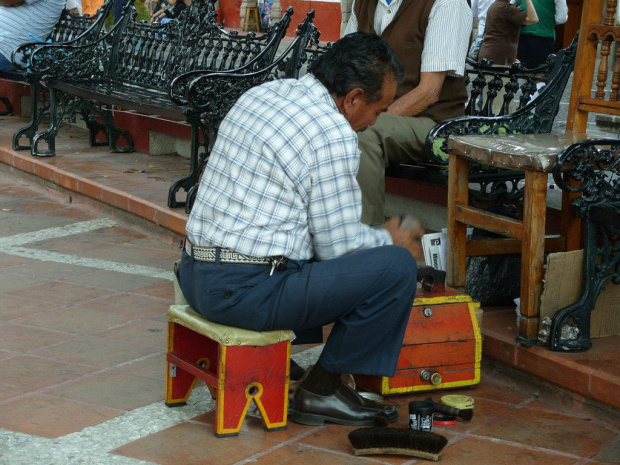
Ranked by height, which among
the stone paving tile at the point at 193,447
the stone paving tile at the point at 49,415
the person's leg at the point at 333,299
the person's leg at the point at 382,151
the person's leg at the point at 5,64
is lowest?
the stone paving tile at the point at 49,415

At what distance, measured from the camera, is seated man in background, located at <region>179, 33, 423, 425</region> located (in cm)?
326

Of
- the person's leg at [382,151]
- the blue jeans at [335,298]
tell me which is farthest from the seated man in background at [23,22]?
the blue jeans at [335,298]

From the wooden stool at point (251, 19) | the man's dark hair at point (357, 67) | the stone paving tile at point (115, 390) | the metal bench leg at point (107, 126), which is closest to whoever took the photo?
the man's dark hair at point (357, 67)

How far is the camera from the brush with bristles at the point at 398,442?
126 inches

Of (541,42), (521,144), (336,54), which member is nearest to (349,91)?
(336,54)

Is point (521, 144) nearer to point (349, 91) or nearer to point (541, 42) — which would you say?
point (349, 91)

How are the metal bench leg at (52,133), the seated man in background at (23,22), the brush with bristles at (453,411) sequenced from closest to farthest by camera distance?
the brush with bristles at (453,411), the metal bench leg at (52,133), the seated man in background at (23,22)

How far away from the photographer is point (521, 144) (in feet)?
13.2

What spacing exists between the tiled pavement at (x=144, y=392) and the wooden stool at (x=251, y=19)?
16.2 metres

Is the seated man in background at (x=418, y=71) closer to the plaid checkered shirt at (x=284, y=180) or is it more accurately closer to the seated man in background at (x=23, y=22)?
the plaid checkered shirt at (x=284, y=180)

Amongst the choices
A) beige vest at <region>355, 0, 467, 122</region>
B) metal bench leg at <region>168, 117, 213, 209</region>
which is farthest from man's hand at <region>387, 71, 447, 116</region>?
metal bench leg at <region>168, 117, 213, 209</region>

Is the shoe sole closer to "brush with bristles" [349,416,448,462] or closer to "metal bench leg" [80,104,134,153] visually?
"brush with bristles" [349,416,448,462]

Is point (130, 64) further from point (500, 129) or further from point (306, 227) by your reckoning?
point (306, 227)

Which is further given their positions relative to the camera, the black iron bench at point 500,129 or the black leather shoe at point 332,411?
the black iron bench at point 500,129
